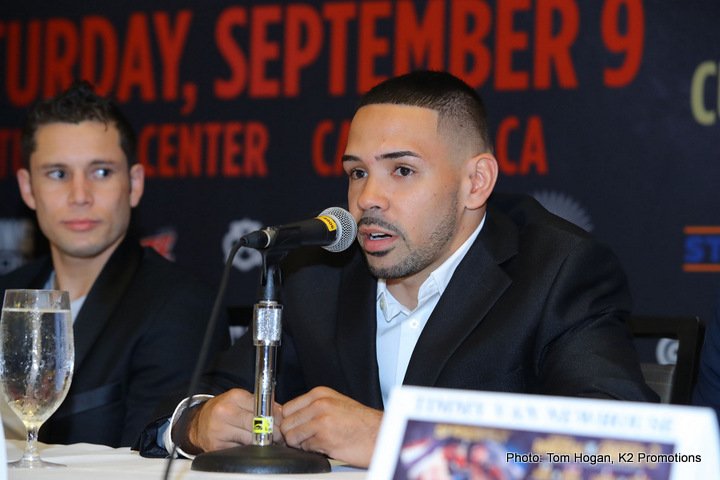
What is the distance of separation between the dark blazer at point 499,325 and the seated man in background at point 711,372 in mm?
135

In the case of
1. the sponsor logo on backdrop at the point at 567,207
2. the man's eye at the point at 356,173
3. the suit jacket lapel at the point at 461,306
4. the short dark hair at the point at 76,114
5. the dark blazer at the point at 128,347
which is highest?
the short dark hair at the point at 76,114

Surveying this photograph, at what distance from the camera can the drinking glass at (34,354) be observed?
58.9 inches

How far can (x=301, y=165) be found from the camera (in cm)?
374

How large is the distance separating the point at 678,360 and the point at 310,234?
1.06m

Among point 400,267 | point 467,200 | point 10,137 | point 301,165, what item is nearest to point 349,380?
point 400,267

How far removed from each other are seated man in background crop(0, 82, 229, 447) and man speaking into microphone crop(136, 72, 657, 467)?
431 mm

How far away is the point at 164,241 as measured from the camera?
3879 millimetres

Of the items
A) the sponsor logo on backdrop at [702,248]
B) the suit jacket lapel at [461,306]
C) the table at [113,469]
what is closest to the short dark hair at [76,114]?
the suit jacket lapel at [461,306]

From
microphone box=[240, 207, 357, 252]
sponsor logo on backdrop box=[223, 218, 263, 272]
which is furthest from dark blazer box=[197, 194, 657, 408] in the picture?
sponsor logo on backdrop box=[223, 218, 263, 272]

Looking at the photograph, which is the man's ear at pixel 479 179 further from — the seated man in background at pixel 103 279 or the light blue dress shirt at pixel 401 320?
the seated man in background at pixel 103 279

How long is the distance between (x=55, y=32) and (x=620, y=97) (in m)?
2.16

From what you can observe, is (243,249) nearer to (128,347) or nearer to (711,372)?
(128,347)

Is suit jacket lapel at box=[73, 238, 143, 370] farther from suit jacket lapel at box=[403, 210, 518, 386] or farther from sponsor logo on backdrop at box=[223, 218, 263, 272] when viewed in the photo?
suit jacket lapel at box=[403, 210, 518, 386]

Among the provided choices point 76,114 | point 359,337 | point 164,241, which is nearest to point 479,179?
point 359,337
